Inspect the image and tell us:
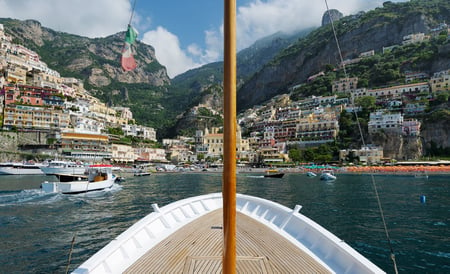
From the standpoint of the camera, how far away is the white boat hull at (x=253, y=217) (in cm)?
385

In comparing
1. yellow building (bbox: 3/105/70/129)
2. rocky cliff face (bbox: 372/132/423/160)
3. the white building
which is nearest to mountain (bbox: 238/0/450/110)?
the white building

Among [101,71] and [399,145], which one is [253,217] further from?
[101,71]

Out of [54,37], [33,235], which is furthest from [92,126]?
[54,37]

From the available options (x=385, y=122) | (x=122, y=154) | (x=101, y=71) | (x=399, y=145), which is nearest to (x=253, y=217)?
(x=399, y=145)

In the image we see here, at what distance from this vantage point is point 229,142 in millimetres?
1970

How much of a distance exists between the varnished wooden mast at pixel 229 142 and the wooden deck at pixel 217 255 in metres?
2.00

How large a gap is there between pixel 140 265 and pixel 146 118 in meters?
151

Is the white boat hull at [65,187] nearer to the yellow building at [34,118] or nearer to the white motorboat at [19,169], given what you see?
the white motorboat at [19,169]

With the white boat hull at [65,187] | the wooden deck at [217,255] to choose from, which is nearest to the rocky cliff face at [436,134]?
the white boat hull at [65,187]

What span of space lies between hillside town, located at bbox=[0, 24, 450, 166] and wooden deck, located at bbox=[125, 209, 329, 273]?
69374 millimetres

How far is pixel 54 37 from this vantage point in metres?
182

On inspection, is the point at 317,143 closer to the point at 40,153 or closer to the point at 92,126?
the point at 92,126

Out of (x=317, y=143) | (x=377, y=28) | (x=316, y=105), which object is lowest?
(x=317, y=143)

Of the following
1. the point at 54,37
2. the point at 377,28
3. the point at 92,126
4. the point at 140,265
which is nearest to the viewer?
the point at 140,265
